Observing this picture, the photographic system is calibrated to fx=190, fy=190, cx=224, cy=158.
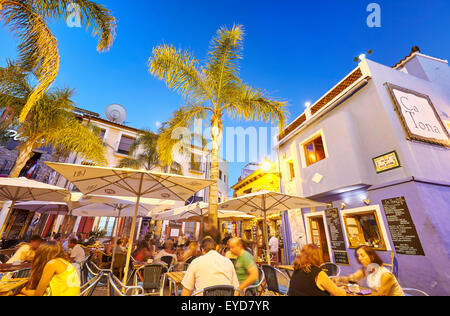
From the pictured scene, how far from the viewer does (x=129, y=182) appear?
5145 millimetres

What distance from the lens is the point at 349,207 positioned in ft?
26.6

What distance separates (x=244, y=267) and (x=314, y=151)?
8.52 m

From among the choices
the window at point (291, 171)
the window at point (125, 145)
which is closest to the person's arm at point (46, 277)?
the window at point (291, 171)

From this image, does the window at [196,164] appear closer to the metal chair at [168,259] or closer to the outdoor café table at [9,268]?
the metal chair at [168,259]

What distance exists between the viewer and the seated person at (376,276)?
8.67ft

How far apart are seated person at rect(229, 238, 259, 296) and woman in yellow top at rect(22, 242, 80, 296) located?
8.31 ft

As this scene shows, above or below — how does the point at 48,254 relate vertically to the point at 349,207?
below

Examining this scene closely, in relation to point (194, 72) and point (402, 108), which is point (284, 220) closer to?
point (402, 108)

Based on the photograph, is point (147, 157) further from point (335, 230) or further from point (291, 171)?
point (335, 230)

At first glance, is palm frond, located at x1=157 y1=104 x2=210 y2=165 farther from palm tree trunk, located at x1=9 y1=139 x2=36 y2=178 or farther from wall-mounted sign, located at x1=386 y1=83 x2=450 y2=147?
wall-mounted sign, located at x1=386 y1=83 x2=450 y2=147

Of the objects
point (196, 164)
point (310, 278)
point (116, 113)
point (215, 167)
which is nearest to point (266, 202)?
point (215, 167)

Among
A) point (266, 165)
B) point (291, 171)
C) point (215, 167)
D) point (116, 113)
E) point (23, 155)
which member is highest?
→ point (116, 113)
